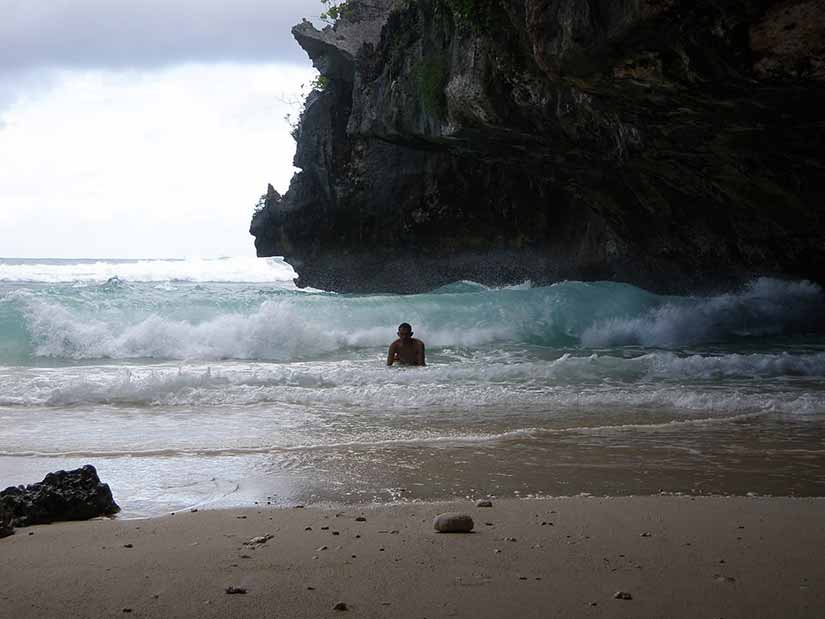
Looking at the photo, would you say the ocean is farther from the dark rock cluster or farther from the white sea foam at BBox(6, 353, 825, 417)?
the dark rock cluster

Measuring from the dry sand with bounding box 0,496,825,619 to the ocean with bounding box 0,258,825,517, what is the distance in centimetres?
52

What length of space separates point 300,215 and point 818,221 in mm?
14062

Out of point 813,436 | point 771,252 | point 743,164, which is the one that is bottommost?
point 813,436

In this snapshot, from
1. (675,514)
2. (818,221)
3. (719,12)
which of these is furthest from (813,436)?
(818,221)

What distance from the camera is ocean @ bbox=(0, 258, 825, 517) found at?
5.08 meters

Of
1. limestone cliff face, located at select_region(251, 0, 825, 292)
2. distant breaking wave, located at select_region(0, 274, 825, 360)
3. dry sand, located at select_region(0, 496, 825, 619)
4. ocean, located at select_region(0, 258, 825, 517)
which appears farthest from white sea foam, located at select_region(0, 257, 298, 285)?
dry sand, located at select_region(0, 496, 825, 619)

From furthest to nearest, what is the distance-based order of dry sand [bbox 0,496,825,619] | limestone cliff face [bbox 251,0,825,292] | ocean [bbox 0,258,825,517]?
limestone cliff face [bbox 251,0,825,292] → ocean [bbox 0,258,825,517] → dry sand [bbox 0,496,825,619]

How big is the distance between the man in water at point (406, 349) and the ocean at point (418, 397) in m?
0.36

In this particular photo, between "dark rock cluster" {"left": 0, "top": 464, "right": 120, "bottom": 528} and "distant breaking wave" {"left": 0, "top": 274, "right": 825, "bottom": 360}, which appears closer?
"dark rock cluster" {"left": 0, "top": 464, "right": 120, "bottom": 528}

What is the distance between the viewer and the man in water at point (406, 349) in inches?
441

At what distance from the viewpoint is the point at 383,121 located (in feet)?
51.9

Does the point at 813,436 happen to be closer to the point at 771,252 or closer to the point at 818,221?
the point at 818,221

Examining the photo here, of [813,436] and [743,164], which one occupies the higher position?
[743,164]

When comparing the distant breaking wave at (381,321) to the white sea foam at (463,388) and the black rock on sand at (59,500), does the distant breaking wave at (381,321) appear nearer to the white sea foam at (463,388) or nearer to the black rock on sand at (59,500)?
the white sea foam at (463,388)
